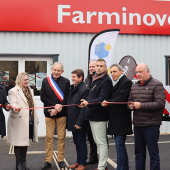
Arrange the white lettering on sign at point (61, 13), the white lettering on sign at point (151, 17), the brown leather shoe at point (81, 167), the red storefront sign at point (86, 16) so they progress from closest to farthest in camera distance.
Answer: the brown leather shoe at point (81, 167) < the red storefront sign at point (86, 16) < the white lettering on sign at point (61, 13) < the white lettering on sign at point (151, 17)

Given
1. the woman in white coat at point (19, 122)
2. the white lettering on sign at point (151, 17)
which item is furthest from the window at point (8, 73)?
the white lettering on sign at point (151, 17)

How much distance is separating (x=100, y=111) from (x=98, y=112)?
4 centimetres

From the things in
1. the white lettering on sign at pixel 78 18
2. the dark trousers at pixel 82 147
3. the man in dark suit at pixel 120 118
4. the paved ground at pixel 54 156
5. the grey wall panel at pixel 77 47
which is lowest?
the paved ground at pixel 54 156

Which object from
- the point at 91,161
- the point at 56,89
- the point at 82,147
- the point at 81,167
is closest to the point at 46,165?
the point at 81,167

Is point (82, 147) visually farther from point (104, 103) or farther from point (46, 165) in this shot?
point (104, 103)

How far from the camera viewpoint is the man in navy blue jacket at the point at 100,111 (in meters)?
4.30

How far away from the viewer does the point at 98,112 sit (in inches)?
172

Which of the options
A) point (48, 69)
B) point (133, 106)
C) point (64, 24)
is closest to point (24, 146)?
point (133, 106)

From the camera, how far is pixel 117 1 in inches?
324

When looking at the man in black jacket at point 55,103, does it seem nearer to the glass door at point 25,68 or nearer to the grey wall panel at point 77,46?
the grey wall panel at point 77,46

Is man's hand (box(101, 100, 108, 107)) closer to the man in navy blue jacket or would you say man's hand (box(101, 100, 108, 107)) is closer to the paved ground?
the man in navy blue jacket

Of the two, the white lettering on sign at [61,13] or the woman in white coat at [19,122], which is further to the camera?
the white lettering on sign at [61,13]

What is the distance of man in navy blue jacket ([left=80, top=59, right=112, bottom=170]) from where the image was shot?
14.1ft

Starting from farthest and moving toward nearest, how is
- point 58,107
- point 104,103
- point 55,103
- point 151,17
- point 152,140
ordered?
point 151,17
point 55,103
point 58,107
point 104,103
point 152,140
